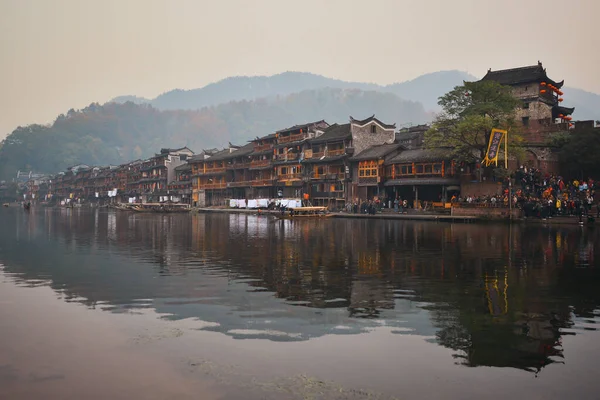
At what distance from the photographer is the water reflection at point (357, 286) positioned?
10891 millimetres

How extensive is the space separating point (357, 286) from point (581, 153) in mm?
48966

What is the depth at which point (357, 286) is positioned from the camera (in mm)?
16062

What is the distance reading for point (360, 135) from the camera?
74812 millimetres

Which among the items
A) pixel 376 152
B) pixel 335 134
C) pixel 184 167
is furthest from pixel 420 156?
pixel 184 167

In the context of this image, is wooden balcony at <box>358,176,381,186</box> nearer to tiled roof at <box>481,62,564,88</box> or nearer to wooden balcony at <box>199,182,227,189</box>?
tiled roof at <box>481,62,564,88</box>

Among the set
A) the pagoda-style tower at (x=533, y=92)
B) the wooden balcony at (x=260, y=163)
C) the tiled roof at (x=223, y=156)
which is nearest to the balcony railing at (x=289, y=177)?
the wooden balcony at (x=260, y=163)

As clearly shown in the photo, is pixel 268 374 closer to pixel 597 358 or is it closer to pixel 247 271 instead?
pixel 597 358

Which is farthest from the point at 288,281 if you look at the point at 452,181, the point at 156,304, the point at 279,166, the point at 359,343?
the point at 279,166

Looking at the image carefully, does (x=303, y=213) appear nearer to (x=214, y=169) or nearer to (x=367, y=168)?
(x=367, y=168)

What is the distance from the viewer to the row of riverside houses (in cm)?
6159

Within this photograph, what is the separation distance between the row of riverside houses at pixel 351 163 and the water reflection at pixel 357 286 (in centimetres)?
3226

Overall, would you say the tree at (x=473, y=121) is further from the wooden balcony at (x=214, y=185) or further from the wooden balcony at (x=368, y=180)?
the wooden balcony at (x=214, y=185)

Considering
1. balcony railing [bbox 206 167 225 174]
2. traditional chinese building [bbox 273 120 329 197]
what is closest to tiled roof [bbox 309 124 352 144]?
traditional chinese building [bbox 273 120 329 197]

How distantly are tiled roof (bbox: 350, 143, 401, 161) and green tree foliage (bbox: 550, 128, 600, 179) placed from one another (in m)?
20.3
